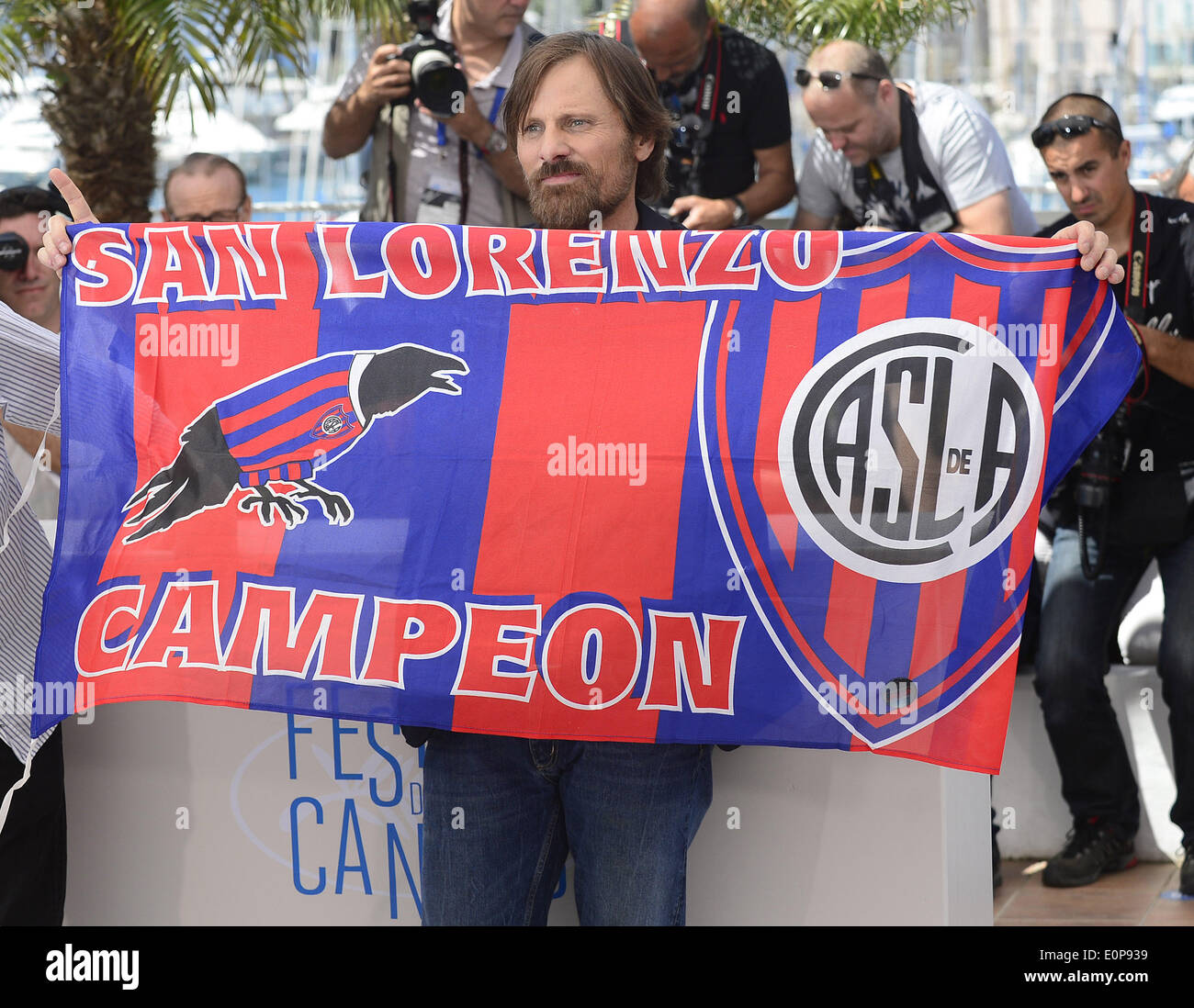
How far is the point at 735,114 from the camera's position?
15.4 ft

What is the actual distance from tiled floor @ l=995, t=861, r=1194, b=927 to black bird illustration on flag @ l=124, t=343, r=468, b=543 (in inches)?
90.5

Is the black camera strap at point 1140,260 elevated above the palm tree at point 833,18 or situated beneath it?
situated beneath

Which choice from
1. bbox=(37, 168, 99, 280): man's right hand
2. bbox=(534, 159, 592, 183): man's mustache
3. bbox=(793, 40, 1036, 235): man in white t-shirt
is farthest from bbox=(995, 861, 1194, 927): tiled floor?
bbox=(37, 168, 99, 280): man's right hand

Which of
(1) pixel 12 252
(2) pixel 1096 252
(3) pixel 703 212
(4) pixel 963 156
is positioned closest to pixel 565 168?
(2) pixel 1096 252

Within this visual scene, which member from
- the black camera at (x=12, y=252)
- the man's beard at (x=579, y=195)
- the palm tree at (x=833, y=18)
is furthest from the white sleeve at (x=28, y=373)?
the palm tree at (x=833, y=18)

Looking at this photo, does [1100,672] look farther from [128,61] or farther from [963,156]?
[128,61]

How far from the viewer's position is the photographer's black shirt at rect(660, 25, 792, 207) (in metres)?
4.68

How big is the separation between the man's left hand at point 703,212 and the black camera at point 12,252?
184cm

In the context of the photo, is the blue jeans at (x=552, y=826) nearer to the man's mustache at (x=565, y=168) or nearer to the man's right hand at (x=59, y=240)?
the man's mustache at (x=565, y=168)

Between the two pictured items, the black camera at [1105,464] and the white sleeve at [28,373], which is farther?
the black camera at [1105,464]

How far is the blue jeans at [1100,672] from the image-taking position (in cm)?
418

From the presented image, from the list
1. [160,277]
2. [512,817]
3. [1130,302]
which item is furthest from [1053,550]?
[160,277]

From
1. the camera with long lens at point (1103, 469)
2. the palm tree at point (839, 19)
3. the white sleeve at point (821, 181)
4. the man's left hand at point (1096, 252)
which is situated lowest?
the camera with long lens at point (1103, 469)
